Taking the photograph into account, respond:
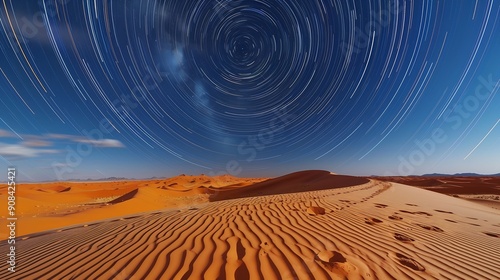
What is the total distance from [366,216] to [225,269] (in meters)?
5.28

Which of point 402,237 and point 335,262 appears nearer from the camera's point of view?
point 335,262

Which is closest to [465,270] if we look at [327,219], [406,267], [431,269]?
[431,269]

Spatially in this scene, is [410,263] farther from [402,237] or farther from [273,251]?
[273,251]

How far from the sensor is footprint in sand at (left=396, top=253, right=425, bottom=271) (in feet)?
10.9

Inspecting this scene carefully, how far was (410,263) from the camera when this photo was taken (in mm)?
3455

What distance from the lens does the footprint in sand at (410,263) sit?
10.9 ft

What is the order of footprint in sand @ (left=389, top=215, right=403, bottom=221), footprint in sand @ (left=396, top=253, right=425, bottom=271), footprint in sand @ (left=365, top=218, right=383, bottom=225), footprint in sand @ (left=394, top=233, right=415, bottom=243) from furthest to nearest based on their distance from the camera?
1. footprint in sand @ (left=389, top=215, right=403, bottom=221)
2. footprint in sand @ (left=365, top=218, right=383, bottom=225)
3. footprint in sand @ (left=394, top=233, right=415, bottom=243)
4. footprint in sand @ (left=396, top=253, right=425, bottom=271)

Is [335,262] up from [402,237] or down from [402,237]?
down

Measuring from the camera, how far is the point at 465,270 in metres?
3.43

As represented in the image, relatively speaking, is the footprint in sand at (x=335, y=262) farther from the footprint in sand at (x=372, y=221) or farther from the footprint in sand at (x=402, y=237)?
the footprint in sand at (x=372, y=221)

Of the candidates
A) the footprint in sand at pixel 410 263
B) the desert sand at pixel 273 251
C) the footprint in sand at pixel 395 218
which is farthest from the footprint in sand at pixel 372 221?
the footprint in sand at pixel 410 263

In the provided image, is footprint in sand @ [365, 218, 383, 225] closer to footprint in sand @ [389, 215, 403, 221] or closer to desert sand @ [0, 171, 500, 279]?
desert sand @ [0, 171, 500, 279]

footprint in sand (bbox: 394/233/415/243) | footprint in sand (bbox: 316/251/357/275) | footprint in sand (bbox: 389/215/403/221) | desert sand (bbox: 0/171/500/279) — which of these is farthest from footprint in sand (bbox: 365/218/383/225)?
footprint in sand (bbox: 316/251/357/275)

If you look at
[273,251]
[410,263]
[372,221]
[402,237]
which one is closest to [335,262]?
[273,251]
